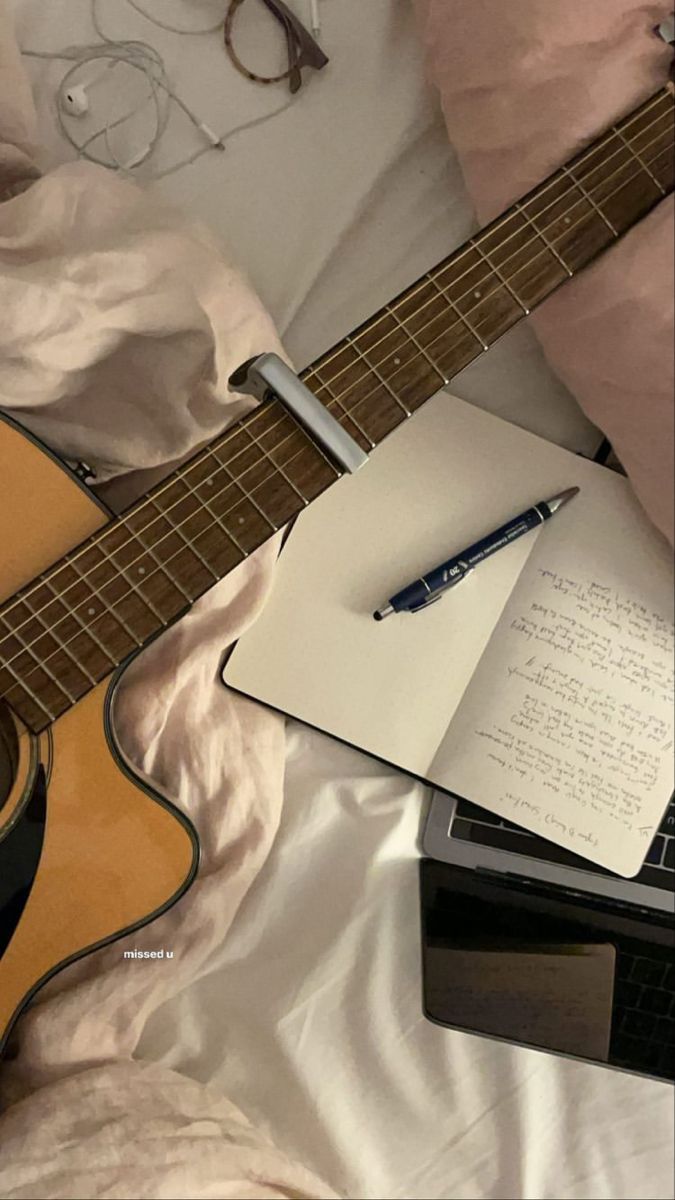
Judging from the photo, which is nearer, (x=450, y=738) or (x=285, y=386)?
(x=285, y=386)

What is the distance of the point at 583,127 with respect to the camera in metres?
0.64

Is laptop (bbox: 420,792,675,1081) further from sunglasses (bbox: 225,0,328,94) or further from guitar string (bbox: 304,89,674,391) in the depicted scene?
sunglasses (bbox: 225,0,328,94)

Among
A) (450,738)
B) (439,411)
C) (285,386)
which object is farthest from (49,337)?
(450,738)

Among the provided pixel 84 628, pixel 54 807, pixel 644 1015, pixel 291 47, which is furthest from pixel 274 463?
pixel 644 1015

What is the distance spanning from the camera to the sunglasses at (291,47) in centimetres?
72

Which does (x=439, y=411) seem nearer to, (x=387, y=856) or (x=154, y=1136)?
(x=387, y=856)

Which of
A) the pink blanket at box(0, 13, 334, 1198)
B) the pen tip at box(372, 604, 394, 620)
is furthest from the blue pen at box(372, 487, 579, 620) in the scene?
the pink blanket at box(0, 13, 334, 1198)

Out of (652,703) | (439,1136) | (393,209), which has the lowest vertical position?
(439,1136)

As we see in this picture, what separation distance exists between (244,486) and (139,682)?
0.18 m

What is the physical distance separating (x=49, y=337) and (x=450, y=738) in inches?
15.6

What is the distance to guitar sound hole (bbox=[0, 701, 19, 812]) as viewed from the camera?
589mm

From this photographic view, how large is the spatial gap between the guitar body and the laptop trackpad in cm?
25

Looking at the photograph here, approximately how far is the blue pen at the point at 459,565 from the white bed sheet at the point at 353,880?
8cm

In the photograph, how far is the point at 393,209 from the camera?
2.45 ft
